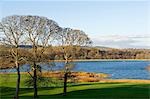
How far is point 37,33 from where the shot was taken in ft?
115

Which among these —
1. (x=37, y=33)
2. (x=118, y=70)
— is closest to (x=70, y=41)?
(x=37, y=33)

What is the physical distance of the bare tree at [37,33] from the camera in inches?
1351

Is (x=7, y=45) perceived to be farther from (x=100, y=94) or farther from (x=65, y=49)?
(x=100, y=94)

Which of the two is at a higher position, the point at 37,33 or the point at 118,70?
the point at 37,33

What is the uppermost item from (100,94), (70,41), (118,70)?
(70,41)

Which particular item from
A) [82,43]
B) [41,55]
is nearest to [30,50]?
[41,55]

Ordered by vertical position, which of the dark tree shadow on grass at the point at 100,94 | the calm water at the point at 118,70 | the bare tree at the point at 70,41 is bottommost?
the calm water at the point at 118,70

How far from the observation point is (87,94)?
1533 inches

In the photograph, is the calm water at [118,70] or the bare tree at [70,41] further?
the calm water at [118,70]

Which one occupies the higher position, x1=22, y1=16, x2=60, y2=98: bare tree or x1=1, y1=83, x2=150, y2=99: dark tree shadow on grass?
x1=22, y1=16, x2=60, y2=98: bare tree

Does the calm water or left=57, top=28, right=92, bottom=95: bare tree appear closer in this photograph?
left=57, top=28, right=92, bottom=95: bare tree

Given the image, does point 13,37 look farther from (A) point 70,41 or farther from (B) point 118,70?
(B) point 118,70

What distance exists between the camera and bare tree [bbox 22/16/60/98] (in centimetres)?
3431

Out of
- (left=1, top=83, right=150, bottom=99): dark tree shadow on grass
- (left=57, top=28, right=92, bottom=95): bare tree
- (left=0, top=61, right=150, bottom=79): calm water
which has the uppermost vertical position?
(left=57, top=28, right=92, bottom=95): bare tree
